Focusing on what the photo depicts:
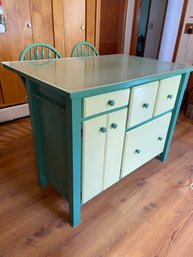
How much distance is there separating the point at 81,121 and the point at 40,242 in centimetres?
74

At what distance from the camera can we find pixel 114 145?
1147 mm

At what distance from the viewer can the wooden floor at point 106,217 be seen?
3.48 ft

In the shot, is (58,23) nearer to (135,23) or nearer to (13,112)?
(13,112)

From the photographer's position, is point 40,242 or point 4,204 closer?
point 40,242

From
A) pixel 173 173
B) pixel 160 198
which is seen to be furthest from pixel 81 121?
pixel 173 173

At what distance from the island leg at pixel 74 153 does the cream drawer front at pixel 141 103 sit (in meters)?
0.38

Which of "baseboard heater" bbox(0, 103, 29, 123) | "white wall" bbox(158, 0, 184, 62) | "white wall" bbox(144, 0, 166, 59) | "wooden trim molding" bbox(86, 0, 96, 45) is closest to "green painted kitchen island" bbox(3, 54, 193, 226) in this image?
"baseboard heater" bbox(0, 103, 29, 123)

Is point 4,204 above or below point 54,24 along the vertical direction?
below

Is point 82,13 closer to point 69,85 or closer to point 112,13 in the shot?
point 112,13

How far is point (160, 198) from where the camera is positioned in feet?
4.63

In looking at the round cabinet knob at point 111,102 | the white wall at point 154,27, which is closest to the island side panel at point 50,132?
the round cabinet knob at point 111,102

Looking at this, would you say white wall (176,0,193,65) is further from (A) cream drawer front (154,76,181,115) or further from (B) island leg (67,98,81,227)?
(B) island leg (67,98,81,227)

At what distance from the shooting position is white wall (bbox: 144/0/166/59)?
4375mm

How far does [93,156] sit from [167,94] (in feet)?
2.40
